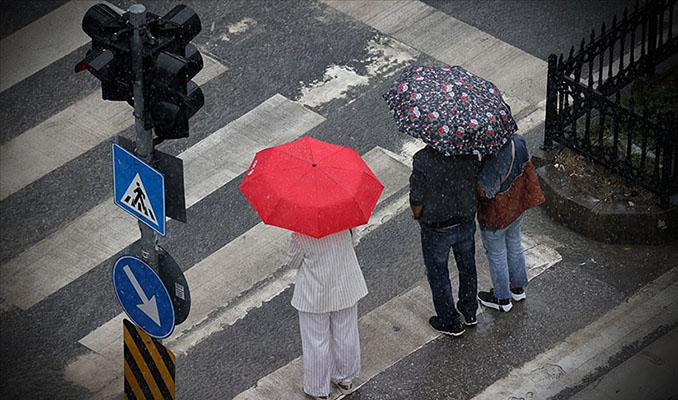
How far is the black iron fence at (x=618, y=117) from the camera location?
1041 centimetres

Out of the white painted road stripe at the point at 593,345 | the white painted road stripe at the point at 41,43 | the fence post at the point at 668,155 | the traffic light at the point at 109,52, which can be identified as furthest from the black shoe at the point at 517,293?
the white painted road stripe at the point at 41,43

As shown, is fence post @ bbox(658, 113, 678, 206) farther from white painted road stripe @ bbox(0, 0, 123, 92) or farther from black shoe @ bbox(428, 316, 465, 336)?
white painted road stripe @ bbox(0, 0, 123, 92)

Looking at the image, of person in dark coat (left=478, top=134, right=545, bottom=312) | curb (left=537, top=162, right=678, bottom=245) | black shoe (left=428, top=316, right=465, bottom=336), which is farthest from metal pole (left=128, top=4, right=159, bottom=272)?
curb (left=537, top=162, right=678, bottom=245)

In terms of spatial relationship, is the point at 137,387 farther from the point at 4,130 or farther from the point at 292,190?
the point at 4,130

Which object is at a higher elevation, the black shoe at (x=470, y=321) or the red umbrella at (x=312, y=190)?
the red umbrella at (x=312, y=190)

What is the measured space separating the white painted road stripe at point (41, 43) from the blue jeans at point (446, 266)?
5.72 m

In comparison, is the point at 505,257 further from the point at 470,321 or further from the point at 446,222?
the point at 446,222

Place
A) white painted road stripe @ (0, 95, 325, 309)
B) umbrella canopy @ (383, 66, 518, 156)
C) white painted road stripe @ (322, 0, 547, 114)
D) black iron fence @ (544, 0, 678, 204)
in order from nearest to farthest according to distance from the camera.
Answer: umbrella canopy @ (383, 66, 518, 156)
black iron fence @ (544, 0, 678, 204)
white painted road stripe @ (0, 95, 325, 309)
white painted road stripe @ (322, 0, 547, 114)

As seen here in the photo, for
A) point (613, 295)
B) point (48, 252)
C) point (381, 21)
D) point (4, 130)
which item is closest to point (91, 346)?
point (48, 252)

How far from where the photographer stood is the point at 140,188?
7.75 meters

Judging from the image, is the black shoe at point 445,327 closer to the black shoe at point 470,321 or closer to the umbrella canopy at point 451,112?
the black shoe at point 470,321

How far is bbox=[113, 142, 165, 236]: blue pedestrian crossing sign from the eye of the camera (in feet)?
25.0

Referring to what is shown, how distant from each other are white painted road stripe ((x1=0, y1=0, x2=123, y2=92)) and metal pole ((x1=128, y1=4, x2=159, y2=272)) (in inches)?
225

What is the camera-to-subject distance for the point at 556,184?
10875mm
